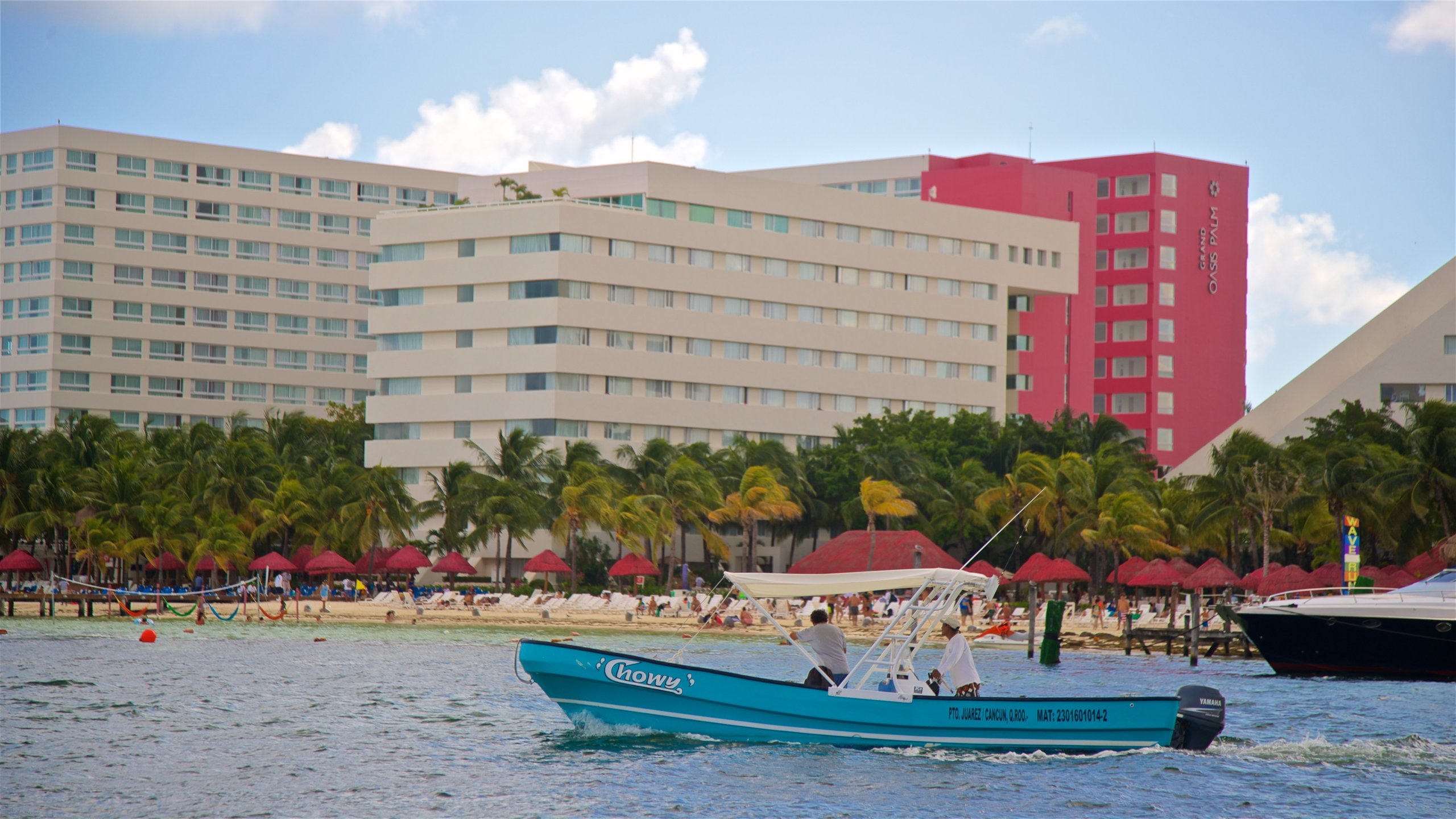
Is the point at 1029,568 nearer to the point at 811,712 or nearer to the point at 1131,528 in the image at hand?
the point at 1131,528

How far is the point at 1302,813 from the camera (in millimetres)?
22094

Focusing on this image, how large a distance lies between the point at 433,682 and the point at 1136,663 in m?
21.2

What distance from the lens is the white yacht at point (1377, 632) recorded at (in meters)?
37.2

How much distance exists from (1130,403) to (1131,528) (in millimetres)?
48270

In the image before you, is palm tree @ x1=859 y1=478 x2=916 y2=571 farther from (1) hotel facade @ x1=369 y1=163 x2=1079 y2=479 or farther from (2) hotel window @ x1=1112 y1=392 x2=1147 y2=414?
(2) hotel window @ x1=1112 y1=392 x2=1147 y2=414

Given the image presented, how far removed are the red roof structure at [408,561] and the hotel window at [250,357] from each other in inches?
1936

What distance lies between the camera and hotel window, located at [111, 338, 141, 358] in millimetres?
106938

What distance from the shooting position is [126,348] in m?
107

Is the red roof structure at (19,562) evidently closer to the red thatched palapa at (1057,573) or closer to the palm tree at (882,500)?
the palm tree at (882,500)

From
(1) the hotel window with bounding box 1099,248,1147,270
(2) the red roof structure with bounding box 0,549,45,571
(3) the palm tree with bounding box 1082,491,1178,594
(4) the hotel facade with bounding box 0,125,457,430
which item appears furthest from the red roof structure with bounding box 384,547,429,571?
(1) the hotel window with bounding box 1099,248,1147,270

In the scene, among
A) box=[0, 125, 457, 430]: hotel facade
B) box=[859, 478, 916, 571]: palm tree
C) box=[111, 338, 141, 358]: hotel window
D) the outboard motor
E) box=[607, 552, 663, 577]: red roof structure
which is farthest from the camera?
box=[111, 338, 141, 358]: hotel window

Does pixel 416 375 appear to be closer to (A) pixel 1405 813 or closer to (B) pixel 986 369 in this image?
(B) pixel 986 369

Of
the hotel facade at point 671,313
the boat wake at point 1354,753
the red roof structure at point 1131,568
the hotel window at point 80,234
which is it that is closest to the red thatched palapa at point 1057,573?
the red roof structure at point 1131,568

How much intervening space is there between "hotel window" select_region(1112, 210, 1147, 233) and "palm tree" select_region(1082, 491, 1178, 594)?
48789 millimetres
